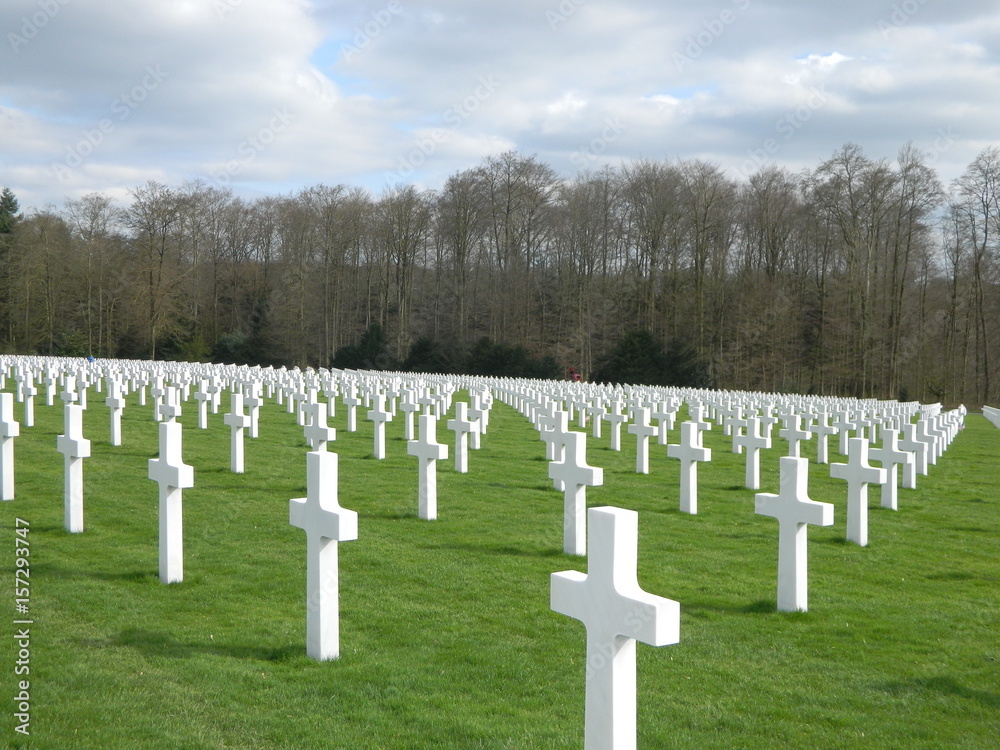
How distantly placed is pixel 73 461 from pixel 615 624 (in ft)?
18.8

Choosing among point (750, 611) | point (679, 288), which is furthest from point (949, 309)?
point (750, 611)

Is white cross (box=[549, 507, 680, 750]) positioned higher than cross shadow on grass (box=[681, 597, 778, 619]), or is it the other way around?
white cross (box=[549, 507, 680, 750])

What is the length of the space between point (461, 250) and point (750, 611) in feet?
156

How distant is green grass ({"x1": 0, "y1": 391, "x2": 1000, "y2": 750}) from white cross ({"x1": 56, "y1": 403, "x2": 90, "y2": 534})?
15 centimetres

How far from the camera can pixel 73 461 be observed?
23.6ft

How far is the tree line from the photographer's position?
42.7m

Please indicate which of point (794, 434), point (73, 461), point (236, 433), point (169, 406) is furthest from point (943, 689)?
point (169, 406)

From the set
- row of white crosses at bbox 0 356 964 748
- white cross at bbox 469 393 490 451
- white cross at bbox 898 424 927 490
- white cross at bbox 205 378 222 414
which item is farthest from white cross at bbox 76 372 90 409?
white cross at bbox 898 424 927 490

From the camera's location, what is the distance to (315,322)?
5500cm

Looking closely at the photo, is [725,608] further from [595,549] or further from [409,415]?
[409,415]

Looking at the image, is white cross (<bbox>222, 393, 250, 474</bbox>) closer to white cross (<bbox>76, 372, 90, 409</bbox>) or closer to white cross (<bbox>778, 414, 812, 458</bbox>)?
white cross (<bbox>76, 372, 90, 409</bbox>)

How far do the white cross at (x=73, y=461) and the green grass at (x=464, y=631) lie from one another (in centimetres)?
15

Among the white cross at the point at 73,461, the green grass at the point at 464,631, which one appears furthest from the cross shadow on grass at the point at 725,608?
the white cross at the point at 73,461

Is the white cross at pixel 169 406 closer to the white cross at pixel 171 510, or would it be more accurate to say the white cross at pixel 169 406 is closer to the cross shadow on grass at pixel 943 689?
the white cross at pixel 171 510
